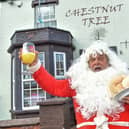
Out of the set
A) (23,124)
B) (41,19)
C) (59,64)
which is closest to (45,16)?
(41,19)

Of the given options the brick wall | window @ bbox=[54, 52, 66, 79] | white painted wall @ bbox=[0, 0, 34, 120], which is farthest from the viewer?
white painted wall @ bbox=[0, 0, 34, 120]

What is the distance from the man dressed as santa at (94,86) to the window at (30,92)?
32.5 ft

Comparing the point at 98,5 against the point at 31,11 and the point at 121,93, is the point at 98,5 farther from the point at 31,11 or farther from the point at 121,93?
the point at 121,93

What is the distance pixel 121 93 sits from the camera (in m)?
2.95

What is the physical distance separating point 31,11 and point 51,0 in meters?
0.85

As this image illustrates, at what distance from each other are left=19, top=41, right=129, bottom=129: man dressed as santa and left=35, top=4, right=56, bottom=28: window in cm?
1117

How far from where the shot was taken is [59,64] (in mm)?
13617

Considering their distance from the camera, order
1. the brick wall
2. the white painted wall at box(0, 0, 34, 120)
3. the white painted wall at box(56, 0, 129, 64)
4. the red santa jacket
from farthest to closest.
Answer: the white painted wall at box(0, 0, 34, 120) → the white painted wall at box(56, 0, 129, 64) → the brick wall → the red santa jacket

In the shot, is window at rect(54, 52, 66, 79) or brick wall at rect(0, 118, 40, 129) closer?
brick wall at rect(0, 118, 40, 129)

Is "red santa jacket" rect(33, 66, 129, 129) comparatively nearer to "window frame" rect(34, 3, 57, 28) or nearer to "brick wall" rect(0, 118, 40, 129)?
"brick wall" rect(0, 118, 40, 129)

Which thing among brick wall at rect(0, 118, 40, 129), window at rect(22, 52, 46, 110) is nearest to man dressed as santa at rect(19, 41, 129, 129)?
brick wall at rect(0, 118, 40, 129)

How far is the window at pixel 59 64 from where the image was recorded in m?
13.5

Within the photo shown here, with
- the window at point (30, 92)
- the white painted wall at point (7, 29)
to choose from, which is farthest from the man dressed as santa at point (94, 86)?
the white painted wall at point (7, 29)

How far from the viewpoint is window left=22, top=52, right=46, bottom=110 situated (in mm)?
13328
